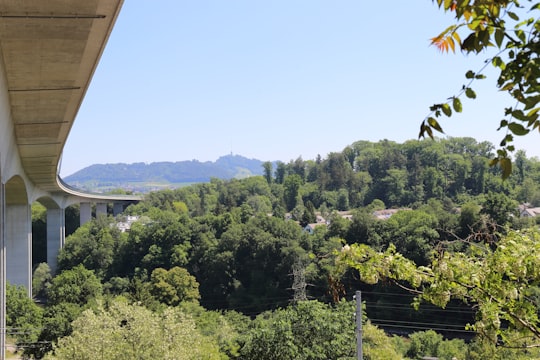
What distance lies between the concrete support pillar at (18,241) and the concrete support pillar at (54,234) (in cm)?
1709

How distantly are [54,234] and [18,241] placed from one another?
20.5 metres

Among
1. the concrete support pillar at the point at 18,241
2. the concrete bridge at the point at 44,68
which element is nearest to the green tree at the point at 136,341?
the concrete bridge at the point at 44,68

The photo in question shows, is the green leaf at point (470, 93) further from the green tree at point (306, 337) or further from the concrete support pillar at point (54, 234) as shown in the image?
the concrete support pillar at point (54, 234)

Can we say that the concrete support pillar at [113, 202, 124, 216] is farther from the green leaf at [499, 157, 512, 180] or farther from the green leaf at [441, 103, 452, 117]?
→ the green leaf at [499, 157, 512, 180]

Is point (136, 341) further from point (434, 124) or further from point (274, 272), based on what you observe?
point (274, 272)

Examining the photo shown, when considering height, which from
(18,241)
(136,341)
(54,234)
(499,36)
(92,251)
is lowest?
(92,251)

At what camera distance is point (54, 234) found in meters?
48.4

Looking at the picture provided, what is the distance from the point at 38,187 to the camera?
103 feet

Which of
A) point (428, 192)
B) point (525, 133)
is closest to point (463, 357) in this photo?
point (525, 133)

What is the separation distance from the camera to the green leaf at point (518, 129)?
5.65 ft

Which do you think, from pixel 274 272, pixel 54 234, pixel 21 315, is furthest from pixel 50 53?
pixel 54 234

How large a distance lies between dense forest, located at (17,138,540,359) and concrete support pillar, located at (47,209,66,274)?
3.36 feet

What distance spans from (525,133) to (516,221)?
40.8 metres

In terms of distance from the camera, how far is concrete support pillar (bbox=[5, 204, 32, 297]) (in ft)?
92.3
